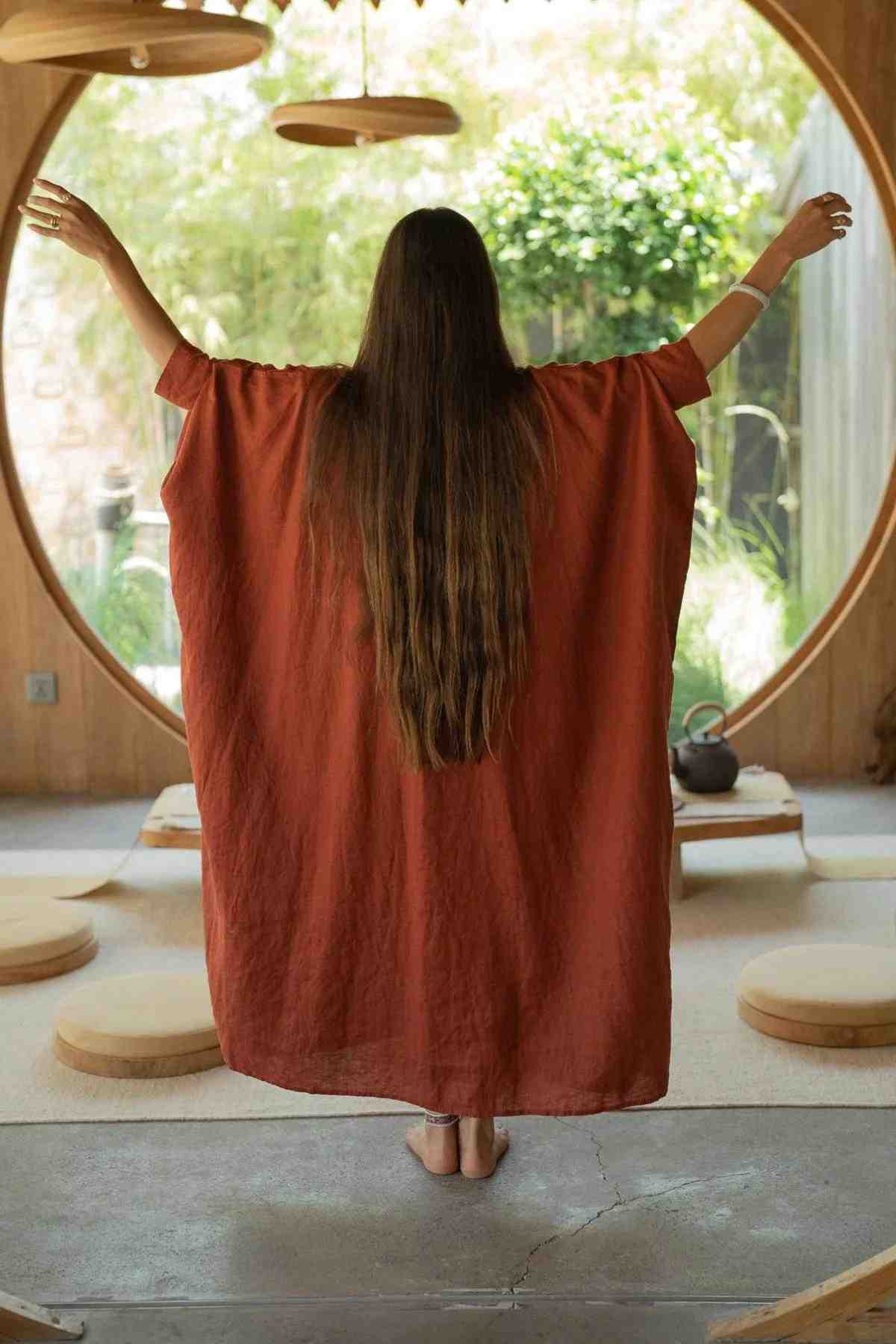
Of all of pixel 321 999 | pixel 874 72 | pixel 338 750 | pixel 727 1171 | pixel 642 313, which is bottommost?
pixel 727 1171

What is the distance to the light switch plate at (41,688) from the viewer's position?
5203 mm

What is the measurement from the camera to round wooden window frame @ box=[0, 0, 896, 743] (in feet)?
16.2

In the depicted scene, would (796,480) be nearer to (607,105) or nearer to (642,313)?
(642,313)

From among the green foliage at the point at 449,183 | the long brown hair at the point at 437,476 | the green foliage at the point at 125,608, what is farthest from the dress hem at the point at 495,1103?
the green foliage at the point at 449,183

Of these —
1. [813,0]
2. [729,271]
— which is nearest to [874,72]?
[813,0]

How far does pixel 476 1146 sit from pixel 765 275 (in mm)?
1279

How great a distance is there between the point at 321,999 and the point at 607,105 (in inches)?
218

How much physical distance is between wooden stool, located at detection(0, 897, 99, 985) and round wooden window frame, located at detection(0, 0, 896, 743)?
60.1 inches

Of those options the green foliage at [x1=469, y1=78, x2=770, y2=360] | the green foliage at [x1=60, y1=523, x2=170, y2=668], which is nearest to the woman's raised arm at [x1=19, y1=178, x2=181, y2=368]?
the green foliage at [x1=60, y1=523, x2=170, y2=668]

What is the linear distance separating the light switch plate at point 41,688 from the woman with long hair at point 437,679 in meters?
3.07

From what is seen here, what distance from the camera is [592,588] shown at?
2.20 metres

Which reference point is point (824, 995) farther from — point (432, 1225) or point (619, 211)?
point (619, 211)

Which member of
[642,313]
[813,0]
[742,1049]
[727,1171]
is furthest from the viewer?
[642,313]

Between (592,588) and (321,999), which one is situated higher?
(592,588)
